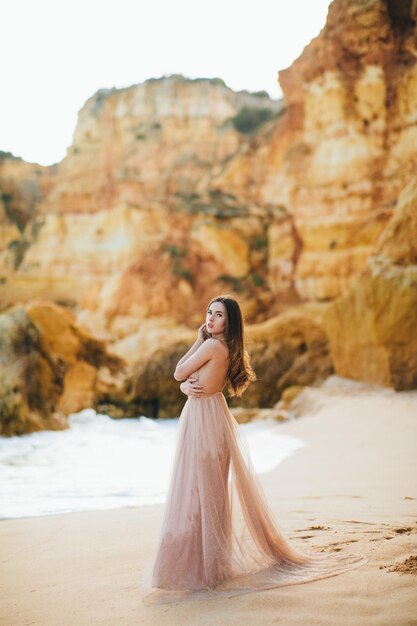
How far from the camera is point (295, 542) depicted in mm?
3096

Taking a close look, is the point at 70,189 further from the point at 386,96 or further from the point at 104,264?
the point at 386,96

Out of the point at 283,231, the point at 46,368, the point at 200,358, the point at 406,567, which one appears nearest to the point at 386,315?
the point at 46,368

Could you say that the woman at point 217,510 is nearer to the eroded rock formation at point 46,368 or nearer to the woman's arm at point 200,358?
the woman's arm at point 200,358

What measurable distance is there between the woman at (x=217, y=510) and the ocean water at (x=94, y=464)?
0.24 m

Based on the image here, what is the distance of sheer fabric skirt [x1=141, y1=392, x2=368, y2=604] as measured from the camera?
2.53 m

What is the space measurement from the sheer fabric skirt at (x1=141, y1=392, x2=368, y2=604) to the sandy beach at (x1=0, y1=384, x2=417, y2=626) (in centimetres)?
13

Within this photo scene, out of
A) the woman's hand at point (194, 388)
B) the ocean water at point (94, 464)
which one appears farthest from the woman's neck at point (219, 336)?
the ocean water at point (94, 464)

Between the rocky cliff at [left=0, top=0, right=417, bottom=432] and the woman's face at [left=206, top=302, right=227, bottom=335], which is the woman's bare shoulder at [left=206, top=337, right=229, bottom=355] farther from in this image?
the rocky cliff at [left=0, top=0, right=417, bottom=432]

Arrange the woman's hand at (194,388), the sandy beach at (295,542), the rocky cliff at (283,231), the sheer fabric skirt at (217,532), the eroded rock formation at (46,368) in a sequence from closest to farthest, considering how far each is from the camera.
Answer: the sandy beach at (295,542)
the sheer fabric skirt at (217,532)
the woman's hand at (194,388)
the eroded rock formation at (46,368)
the rocky cliff at (283,231)

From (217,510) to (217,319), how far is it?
36.9 inches

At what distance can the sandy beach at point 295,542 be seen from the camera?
216cm

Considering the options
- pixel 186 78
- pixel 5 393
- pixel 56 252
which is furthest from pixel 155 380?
pixel 186 78

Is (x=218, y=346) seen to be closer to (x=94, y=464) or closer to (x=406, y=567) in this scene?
(x=406, y=567)

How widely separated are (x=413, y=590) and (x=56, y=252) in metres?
36.2
